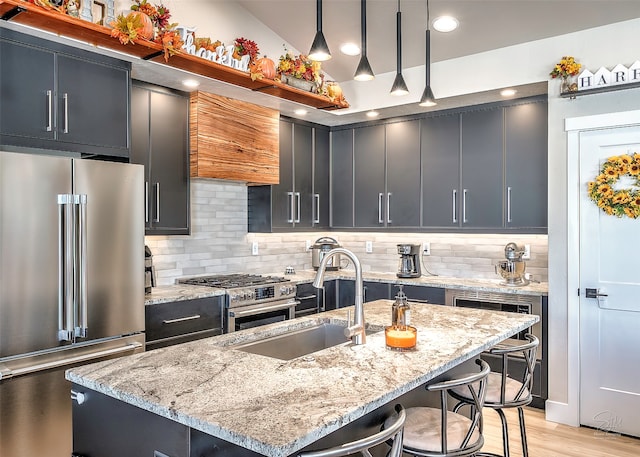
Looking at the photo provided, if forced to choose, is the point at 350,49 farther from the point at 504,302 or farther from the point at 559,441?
the point at 559,441

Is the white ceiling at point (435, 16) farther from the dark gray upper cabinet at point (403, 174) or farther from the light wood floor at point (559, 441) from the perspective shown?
the light wood floor at point (559, 441)

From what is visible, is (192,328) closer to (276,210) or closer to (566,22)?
(276,210)

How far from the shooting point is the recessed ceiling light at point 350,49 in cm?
420

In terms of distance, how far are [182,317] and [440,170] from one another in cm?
258

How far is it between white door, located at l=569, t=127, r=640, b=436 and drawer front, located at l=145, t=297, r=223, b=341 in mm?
2610

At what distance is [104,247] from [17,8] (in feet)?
4.18

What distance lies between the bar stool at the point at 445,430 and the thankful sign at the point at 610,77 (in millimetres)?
2417

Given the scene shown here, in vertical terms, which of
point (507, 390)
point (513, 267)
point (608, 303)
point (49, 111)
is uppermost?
point (49, 111)

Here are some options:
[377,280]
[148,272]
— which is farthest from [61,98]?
[377,280]

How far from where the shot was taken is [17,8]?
2488mm

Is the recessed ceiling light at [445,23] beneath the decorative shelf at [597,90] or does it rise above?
above

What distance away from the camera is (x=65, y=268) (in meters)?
2.65

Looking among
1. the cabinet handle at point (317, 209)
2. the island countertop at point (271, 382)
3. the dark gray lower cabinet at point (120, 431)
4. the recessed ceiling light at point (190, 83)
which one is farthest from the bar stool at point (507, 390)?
the cabinet handle at point (317, 209)

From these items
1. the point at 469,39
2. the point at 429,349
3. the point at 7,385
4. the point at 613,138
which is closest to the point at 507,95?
the point at 469,39
